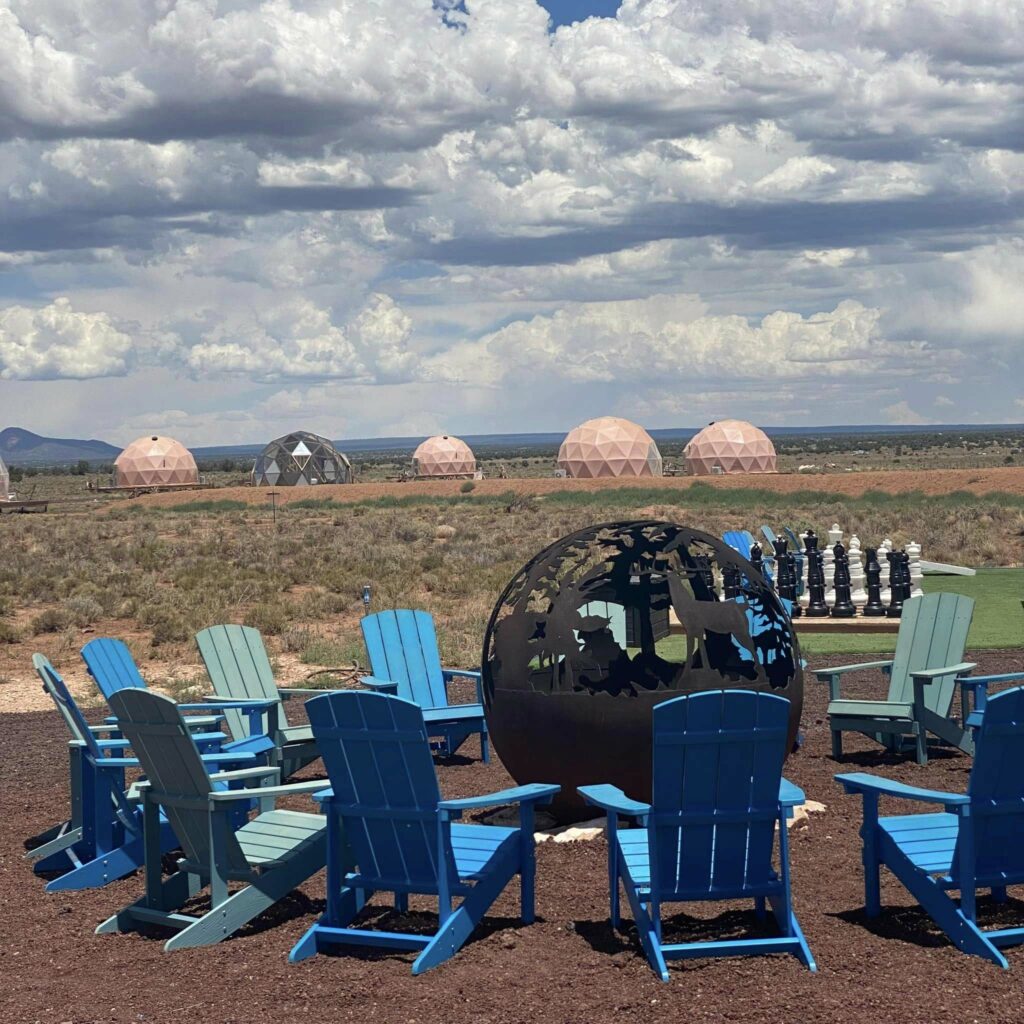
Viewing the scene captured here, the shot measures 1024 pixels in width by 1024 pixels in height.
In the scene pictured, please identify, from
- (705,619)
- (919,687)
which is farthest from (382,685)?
(919,687)

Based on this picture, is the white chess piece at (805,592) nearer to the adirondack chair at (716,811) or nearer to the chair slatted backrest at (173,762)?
the adirondack chair at (716,811)

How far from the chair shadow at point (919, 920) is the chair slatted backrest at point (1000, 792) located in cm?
32

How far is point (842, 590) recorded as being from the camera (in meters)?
16.1

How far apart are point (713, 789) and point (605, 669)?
6.67ft

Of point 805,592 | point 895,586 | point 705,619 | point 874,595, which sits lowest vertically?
point 805,592

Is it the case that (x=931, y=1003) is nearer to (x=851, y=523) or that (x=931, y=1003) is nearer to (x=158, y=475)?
(x=851, y=523)

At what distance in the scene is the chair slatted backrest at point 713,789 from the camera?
16.4 feet

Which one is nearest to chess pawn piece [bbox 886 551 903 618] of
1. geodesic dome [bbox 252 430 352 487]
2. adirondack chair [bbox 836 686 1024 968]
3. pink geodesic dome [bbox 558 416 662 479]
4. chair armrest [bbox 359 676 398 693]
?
chair armrest [bbox 359 676 398 693]

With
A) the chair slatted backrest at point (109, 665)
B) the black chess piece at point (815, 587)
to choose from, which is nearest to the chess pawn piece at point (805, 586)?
the black chess piece at point (815, 587)

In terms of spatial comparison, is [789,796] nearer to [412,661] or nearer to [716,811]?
[716,811]

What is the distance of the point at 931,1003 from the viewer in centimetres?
459

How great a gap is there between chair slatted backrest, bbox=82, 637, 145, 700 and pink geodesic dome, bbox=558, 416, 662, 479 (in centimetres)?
5685

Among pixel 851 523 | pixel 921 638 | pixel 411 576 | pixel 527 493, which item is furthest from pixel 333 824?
pixel 527 493

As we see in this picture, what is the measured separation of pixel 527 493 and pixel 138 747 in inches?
1774
